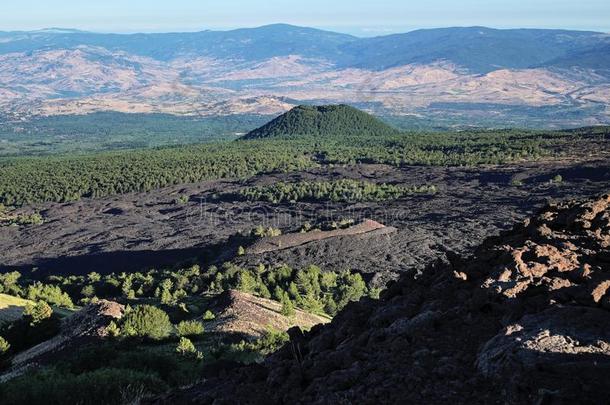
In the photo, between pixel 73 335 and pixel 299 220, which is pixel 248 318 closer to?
pixel 73 335

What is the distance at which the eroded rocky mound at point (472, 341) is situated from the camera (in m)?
9.59

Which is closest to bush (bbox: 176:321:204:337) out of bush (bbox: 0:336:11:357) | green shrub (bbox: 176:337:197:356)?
green shrub (bbox: 176:337:197:356)

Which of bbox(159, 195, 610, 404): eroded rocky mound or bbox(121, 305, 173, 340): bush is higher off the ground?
bbox(159, 195, 610, 404): eroded rocky mound

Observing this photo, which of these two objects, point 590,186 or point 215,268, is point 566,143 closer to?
point 590,186

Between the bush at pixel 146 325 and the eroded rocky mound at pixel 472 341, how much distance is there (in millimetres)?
15391

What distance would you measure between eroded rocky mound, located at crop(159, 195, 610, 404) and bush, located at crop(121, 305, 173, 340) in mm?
15391

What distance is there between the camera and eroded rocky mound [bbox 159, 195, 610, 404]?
9.59 meters

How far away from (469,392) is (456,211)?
253ft

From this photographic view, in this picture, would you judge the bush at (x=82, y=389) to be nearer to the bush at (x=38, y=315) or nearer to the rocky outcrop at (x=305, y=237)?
the bush at (x=38, y=315)

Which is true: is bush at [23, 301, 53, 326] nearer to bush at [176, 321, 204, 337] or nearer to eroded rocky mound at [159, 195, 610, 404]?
bush at [176, 321, 204, 337]

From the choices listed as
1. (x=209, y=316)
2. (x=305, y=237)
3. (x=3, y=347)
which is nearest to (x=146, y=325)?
(x=209, y=316)

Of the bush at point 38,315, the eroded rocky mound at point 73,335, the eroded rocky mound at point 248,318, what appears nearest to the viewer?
the eroded rocky mound at point 73,335

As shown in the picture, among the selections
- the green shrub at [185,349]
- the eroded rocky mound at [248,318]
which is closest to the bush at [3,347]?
the green shrub at [185,349]

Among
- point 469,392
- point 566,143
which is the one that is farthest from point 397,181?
point 469,392
